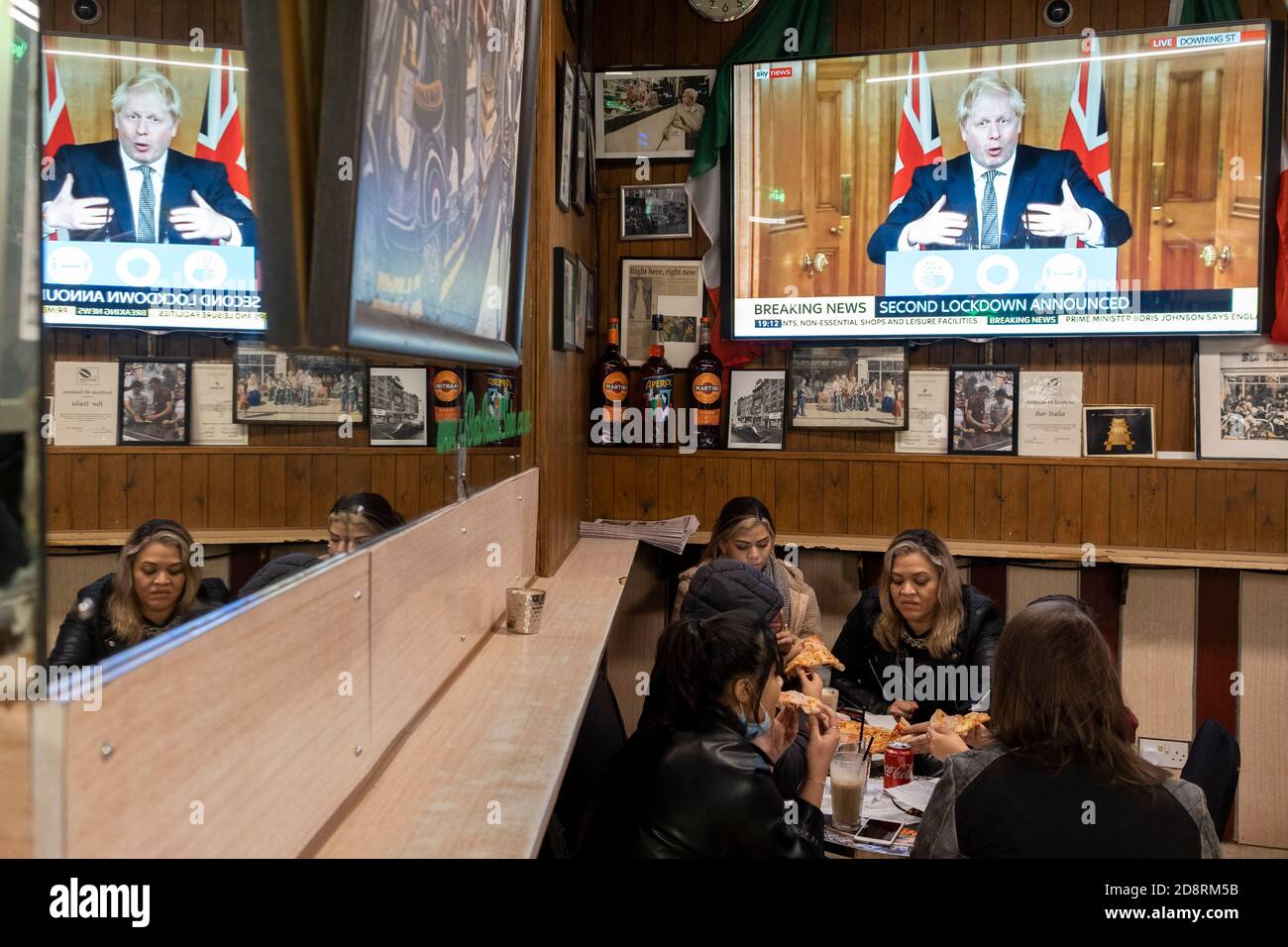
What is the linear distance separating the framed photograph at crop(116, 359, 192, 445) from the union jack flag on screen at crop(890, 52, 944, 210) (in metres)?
3.82

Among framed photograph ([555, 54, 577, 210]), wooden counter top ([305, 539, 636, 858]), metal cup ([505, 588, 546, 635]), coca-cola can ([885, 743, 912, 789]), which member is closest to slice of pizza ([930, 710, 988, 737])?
coca-cola can ([885, 743, 912, 789])

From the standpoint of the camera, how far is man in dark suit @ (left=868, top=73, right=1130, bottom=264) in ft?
13.2

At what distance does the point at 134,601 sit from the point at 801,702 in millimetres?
1767

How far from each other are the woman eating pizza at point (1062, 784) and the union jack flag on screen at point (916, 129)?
2755mm

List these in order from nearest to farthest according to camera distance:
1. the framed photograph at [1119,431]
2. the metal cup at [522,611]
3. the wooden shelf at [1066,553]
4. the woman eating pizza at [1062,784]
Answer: the woman eating pizza at [1062,784] → the metal cup at [522,611] → the wooden shelf at [1066,553] → the framed photograph at [1119,431]

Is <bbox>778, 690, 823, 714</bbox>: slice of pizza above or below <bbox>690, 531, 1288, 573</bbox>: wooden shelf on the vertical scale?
below

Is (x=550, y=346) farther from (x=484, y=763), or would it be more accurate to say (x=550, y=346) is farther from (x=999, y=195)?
(x=999, y=195)

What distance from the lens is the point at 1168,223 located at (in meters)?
3.97

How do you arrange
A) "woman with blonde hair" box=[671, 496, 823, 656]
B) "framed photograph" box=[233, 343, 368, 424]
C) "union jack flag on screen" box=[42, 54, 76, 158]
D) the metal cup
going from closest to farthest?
"union jack flag on screen" box=[42, 54, 76, 158], "framed photograph" box=[233, 343, 368, 424], the metal cup, "woman with blonde hair" box=[671, 496, 823, 656]

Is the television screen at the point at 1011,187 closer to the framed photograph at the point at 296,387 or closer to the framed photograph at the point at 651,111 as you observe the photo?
the framed photograph at the point at 651,111

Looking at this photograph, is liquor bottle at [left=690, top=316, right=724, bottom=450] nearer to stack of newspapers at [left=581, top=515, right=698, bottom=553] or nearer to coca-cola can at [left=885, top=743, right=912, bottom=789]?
stack of newspapers at [left=581, top=515, right=698, bottom=553]

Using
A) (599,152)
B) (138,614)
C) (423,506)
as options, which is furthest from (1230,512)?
(138,614)

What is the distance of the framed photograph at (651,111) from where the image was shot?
439cm

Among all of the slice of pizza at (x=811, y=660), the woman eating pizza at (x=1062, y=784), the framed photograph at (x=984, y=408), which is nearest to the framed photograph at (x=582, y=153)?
the framed photograph at (x=984, y=408)
